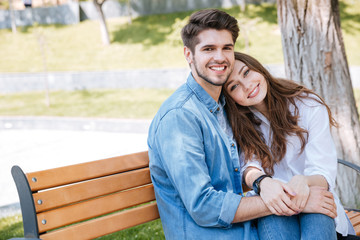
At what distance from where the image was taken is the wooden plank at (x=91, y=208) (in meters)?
2.31

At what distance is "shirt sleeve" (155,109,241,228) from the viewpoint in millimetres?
2111

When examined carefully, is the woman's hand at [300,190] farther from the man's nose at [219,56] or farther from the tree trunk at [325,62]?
the tree trunk at [325,62]

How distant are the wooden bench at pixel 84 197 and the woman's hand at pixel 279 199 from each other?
0.85 meters

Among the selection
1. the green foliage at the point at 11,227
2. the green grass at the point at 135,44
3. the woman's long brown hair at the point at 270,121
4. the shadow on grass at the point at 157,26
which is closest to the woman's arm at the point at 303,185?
the woman's long brown hair at the point at 270,121

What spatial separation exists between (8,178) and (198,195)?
22.3 ft

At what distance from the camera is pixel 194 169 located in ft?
6.95

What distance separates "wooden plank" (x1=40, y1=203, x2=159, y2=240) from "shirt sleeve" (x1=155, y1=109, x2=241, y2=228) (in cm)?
59

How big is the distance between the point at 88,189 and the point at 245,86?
3.84 ft

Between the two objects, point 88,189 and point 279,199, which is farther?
point 88,189

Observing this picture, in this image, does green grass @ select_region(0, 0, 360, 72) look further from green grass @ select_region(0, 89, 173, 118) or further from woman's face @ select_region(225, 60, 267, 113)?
woman's face @ select_region(225, 60, 267, 113)

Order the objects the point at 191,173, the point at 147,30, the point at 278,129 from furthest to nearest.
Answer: the point at 147,30 → the point at 278,129 → the point at 191,173

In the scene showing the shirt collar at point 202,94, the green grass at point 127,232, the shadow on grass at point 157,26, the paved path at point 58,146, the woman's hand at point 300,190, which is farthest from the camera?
the shadow on grass at point 157,26

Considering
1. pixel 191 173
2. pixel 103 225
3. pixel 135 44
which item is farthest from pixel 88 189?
pixel 135 44

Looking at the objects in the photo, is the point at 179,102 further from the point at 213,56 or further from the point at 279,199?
→ the point at 279,199
